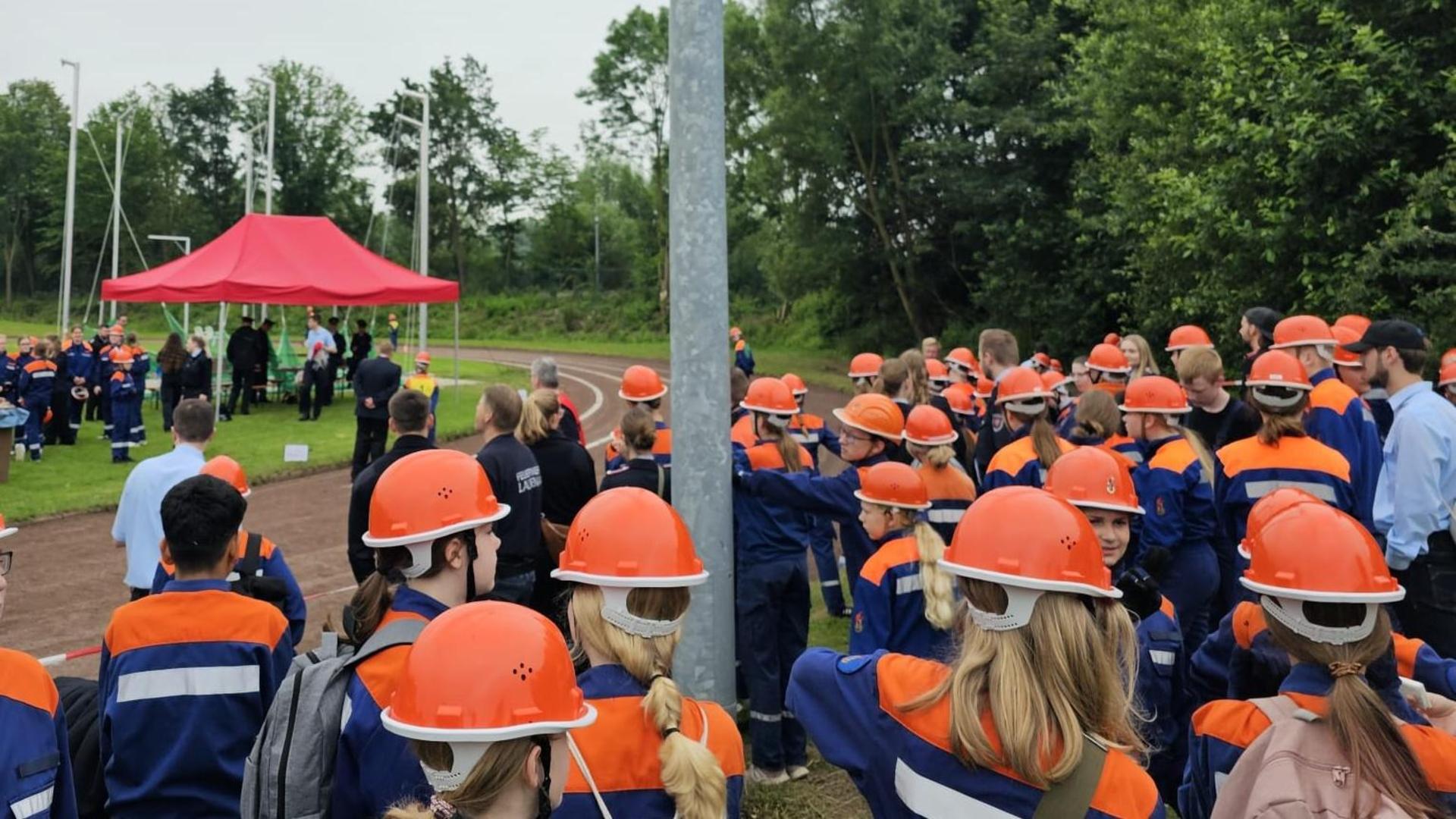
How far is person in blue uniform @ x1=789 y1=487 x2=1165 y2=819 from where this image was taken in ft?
7.25

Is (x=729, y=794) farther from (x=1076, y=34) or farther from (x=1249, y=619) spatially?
(x=1076, y=34)

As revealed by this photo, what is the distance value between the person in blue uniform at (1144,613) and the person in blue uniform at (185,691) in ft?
9.18

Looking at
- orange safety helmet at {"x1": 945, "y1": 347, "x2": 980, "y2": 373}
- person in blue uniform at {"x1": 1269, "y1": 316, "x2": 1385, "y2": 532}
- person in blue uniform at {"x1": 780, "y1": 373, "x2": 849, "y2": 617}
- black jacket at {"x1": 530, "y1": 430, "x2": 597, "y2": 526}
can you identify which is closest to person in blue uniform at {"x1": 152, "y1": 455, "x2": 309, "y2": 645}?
black jacket at {"x1": 530, "y1": 430, "x2": 597, "y2": 526}

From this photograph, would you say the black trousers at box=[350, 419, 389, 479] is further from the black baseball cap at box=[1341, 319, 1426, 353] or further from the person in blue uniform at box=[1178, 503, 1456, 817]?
the person in blue uniform at box=[1178, 503, 1456, 817]

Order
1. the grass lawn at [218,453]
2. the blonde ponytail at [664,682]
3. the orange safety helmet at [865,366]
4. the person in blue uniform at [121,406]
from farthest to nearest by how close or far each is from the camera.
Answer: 1. the person in blue uniform at [121,406]
2. the grass lawn at [218,453]
3. the orange safety helmet at [865,366]
4. the blonde ponytail at [664,682]

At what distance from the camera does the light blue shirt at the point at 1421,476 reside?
571cm

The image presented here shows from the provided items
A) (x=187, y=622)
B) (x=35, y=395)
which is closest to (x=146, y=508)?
(x=187, y=622)

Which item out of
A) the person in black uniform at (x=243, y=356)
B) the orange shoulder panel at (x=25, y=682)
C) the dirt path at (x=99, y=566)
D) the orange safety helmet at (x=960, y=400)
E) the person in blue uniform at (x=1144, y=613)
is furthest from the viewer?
the person in black uniform at (x=243, y=356)

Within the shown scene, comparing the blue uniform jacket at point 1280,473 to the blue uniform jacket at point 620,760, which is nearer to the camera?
the blue uniform jacket at point 620,760

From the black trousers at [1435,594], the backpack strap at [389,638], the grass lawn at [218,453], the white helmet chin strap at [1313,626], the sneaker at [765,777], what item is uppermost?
the white helmet chin strap at [1313,626]

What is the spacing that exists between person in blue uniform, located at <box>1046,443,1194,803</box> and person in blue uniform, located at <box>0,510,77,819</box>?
9.92 ft

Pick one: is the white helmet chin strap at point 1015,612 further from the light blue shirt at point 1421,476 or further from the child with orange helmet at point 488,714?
the light blue shirt at point 1421,476

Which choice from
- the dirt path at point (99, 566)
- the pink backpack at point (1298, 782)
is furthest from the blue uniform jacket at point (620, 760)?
the dirt path at point (99, 566)

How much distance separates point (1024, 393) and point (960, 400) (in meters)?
3.04
